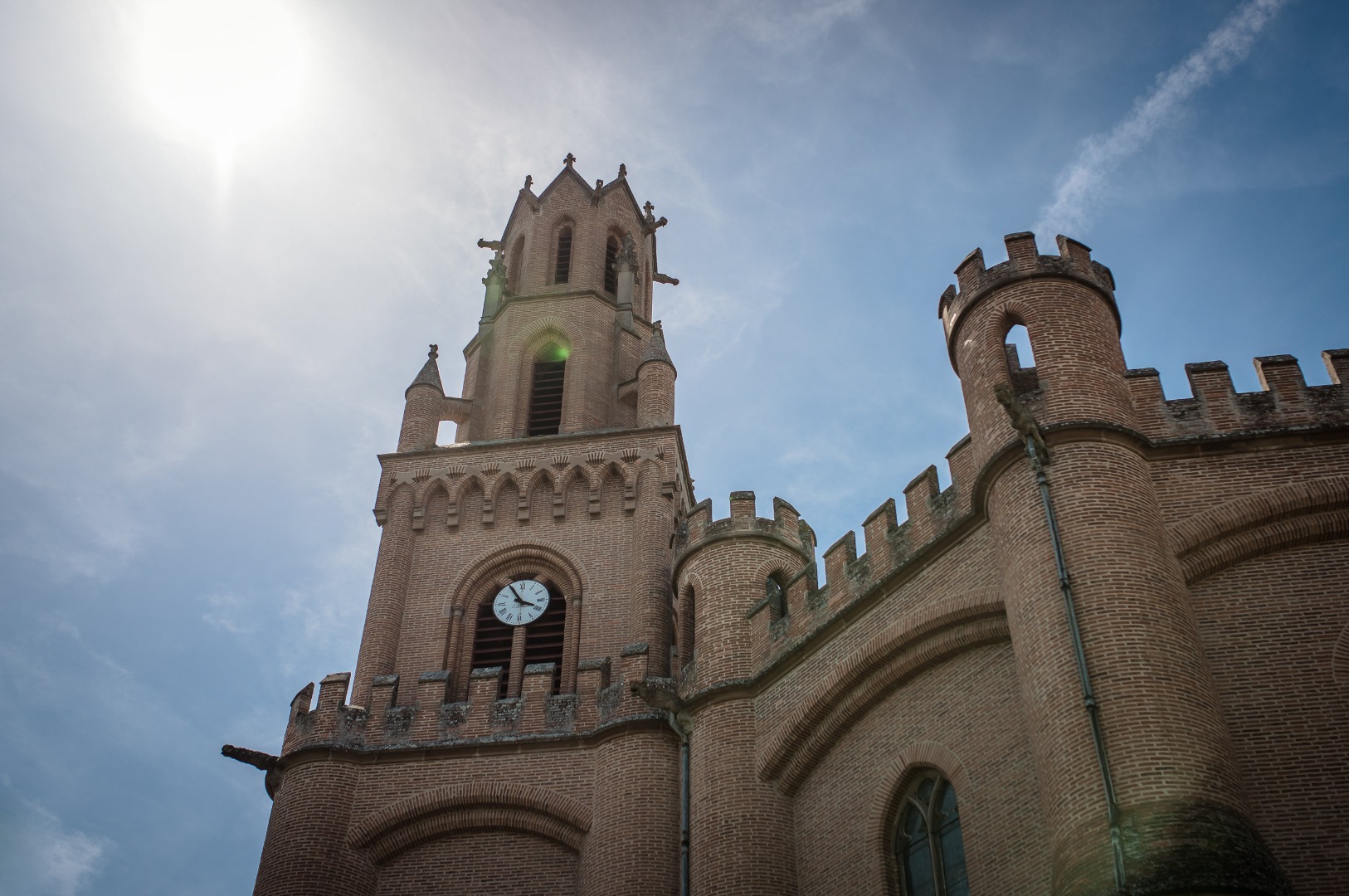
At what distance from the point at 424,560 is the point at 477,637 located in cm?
204

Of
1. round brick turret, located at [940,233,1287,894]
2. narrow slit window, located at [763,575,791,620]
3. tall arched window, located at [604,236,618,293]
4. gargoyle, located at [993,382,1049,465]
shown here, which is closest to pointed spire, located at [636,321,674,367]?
tall arched window, located at [604,236,618,293]

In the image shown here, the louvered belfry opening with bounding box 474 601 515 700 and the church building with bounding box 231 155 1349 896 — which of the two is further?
the louvered belfry opening with bounding box 474 601 515 700

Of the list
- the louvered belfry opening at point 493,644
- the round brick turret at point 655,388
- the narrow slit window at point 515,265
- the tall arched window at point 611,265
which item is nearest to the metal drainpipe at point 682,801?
the louvered belfry opening at point 493,644

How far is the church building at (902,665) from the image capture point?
40.8 feet

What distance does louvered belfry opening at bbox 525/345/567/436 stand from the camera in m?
29.3

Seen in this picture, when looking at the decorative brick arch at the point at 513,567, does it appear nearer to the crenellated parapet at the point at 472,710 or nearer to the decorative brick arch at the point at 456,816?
the crenellated parapet at the point at 472,710

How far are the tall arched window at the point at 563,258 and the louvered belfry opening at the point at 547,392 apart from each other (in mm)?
2751

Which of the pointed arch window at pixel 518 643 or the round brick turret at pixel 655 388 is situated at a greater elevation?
the round brick turret at pixel 655 388

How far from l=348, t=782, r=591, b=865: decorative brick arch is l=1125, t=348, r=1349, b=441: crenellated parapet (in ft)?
32.7

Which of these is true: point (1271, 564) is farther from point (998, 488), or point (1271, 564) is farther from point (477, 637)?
point (477, 637)

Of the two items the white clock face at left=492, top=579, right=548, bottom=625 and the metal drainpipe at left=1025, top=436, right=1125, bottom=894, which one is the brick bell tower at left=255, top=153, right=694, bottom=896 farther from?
the metal drainpipe at left=1025, top=436, right=1125, bottom=894

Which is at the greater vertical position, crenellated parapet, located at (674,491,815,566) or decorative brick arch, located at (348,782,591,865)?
crenellated parapet, located at (674,491,815,566)

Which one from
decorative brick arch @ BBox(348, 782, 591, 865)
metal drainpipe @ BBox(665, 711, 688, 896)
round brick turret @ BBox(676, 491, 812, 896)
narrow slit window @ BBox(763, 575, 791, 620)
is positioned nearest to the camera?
round brick turret @ BBox(676, 491, 812, 896)

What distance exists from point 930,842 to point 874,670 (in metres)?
2.27
